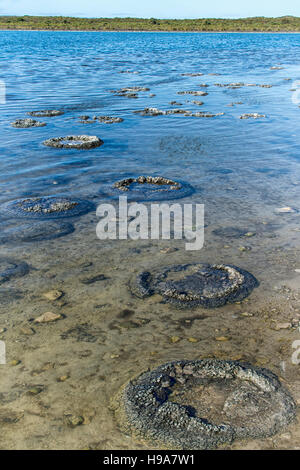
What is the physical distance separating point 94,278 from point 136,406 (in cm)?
215

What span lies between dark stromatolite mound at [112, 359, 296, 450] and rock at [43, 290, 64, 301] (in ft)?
5.26

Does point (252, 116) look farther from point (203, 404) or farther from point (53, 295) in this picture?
point (203, 404)

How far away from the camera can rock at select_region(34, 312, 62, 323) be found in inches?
175

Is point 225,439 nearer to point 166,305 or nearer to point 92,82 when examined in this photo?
point 166,305

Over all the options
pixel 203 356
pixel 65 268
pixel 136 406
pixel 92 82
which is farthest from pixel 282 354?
pixel 92 82

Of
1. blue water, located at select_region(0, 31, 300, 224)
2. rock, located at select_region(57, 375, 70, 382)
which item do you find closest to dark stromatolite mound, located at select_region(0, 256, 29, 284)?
rock, located at select_region(57, 375, 70, 382)

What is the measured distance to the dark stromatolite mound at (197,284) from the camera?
4.82m

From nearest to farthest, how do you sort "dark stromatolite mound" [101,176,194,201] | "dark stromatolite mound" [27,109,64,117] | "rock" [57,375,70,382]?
"rock" [57,375,70,382], "dark stromatolite mound" [101,176,194,201], "dark stromatolite mound" [27,109,64,117]

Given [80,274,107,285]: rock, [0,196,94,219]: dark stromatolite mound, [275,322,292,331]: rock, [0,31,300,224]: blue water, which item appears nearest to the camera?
[275,322,292,331]: rock

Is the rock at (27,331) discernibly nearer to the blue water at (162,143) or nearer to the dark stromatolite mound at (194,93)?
the blue water at (162,143)

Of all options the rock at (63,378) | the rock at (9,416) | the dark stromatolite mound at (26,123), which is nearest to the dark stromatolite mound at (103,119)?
the dark stromatolite mound at (26,123)

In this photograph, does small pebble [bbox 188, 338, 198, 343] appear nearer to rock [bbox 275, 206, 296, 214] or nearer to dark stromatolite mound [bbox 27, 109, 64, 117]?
rock [bbox 275, 206, 296, 214]

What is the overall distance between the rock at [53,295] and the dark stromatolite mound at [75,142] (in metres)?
7.13

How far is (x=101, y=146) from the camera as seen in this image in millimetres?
11578
